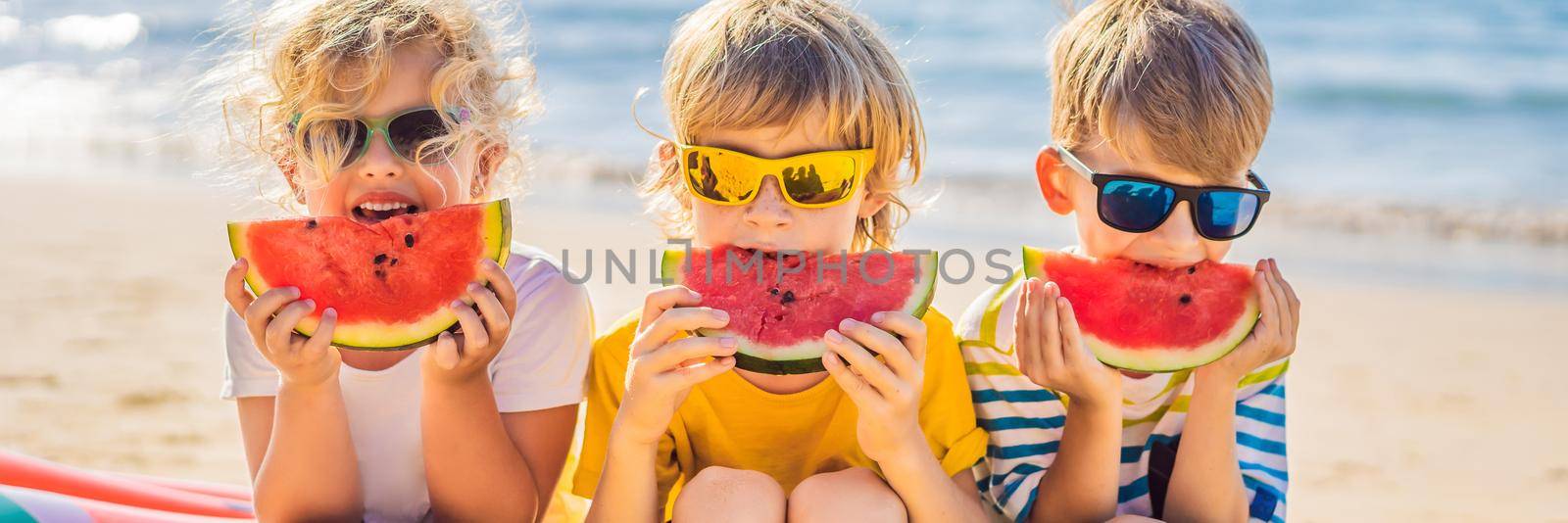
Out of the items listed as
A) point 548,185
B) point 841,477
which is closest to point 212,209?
point 548,185

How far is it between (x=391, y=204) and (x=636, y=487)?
3.39 ft

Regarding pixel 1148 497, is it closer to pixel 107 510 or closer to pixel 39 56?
pixel 107 510

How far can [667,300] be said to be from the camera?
3062mm

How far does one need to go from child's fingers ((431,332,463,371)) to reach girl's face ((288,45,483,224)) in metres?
0.49

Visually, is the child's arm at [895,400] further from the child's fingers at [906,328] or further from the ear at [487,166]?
the ear at [487,166]

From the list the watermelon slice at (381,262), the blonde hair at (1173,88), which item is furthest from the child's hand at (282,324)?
the blonde hair at (1173,88)

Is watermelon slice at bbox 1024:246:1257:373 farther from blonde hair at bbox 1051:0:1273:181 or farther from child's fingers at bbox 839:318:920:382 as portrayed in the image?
child's fingers at bbox 839:318:920:382

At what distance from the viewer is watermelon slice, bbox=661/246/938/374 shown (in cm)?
317

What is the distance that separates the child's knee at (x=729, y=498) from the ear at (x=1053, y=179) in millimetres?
1200

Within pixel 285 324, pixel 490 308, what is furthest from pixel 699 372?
pixel 285 324

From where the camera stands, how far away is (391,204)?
352 cm

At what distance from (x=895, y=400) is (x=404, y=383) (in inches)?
56.3

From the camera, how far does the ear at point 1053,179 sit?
3.69m

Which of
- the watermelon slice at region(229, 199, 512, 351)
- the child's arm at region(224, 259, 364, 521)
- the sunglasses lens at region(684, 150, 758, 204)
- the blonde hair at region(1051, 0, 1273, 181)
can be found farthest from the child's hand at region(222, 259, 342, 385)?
the blonde hair at region(1051, 0, 1273, 181)
